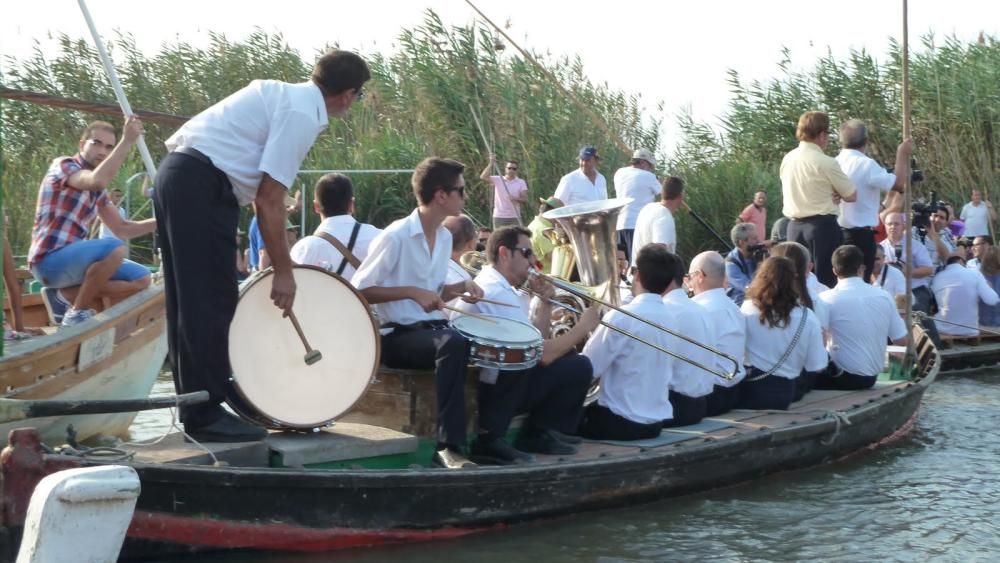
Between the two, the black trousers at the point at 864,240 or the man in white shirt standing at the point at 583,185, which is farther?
the man in white shirt standing at the point at 583,185

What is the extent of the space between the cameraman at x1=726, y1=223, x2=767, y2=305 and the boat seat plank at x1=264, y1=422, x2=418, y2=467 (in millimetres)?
5081

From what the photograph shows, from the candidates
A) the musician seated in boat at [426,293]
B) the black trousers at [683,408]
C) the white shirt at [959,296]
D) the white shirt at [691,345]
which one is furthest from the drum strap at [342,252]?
the white shirt at [959,296]

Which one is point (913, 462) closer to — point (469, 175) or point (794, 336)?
point (794, 336)

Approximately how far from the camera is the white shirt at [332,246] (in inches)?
293

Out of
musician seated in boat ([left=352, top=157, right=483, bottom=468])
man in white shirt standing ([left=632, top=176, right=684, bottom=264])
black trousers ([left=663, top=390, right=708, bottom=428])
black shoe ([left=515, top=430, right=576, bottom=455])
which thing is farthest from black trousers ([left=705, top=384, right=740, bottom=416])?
man in white shirt standing ([left=632, top=176, right=684, bottom=264])

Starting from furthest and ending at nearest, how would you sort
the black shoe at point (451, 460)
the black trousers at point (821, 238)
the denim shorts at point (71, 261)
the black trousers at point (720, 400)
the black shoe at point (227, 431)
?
the black trousers at point (821, 238)
the black trousers at point (720, 400)
the denim shorts at point (71, 261)
the black shoe at point (451, 460)
the black shoe at point (227, 431)

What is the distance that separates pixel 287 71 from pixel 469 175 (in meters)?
4.27

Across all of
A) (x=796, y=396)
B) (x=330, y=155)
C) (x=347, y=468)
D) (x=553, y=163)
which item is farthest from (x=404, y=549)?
(x=330, y=155)

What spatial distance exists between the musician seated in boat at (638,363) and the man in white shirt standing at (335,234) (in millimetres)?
1376

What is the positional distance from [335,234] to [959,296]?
25.3 ft

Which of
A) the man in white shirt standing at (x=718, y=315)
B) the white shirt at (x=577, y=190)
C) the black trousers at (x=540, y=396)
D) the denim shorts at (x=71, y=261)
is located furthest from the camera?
the white shirt at (x=577, y=190)

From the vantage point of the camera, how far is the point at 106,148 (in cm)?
752

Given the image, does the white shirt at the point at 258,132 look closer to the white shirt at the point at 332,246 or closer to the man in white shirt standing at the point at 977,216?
the white shirt at the point at 332,246

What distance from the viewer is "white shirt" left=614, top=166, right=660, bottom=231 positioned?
14398 millimetres
